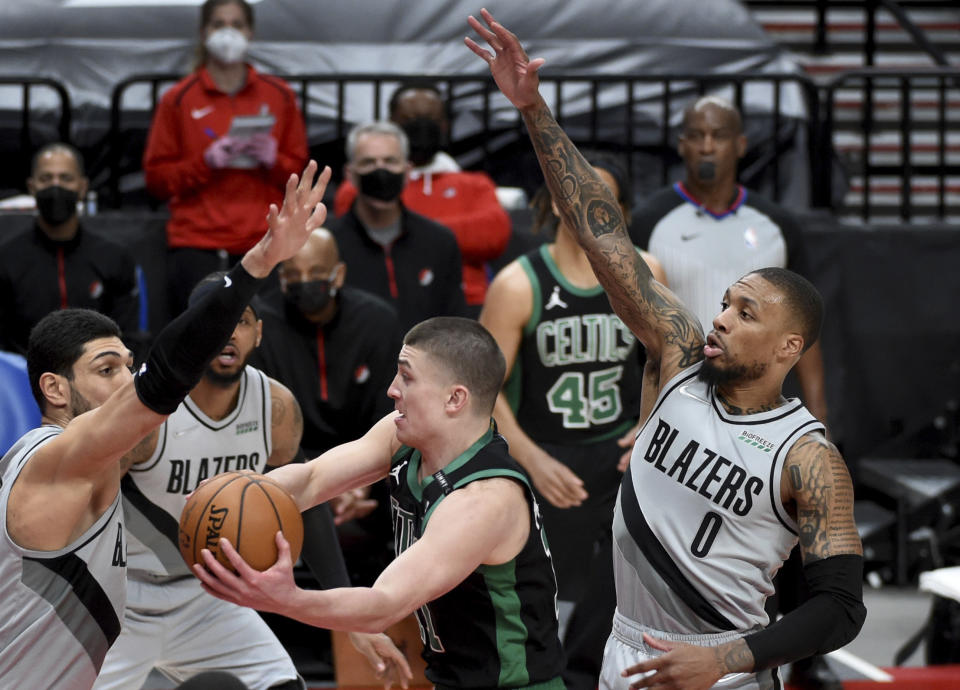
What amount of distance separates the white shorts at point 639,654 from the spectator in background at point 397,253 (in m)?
2.98

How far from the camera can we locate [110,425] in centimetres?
344

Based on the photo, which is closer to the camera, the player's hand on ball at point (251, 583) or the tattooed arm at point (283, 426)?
the player's hand on ball at point (251, 583)

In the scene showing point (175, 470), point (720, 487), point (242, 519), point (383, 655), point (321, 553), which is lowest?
point (383, 655)

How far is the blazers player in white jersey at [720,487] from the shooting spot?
3658 millimetres

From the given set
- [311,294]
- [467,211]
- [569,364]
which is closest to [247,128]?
[467,211]

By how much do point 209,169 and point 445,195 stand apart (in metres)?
1.25

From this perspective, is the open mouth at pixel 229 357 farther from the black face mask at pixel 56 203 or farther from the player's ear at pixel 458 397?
the black face mask at pixel 56 203

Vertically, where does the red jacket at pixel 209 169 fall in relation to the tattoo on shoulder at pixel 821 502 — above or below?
above

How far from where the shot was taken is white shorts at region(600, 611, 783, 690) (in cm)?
394

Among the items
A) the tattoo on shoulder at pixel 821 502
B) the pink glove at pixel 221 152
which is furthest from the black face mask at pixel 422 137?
the tattoo on shoulder at pixel 821 502

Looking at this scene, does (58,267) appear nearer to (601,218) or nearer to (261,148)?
(261,148)

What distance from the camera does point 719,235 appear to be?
6234mm

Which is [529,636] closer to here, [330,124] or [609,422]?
[609,422]

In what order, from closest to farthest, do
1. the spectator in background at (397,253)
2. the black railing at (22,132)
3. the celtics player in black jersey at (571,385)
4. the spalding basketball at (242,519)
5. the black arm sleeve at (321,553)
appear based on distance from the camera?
the spalding basketball at (242,519)
the black arm sleeve at (321,553)
the celtics player in black jersey at (571,385)
the spectator in background at (397,253)
the black railing at (22,132)
